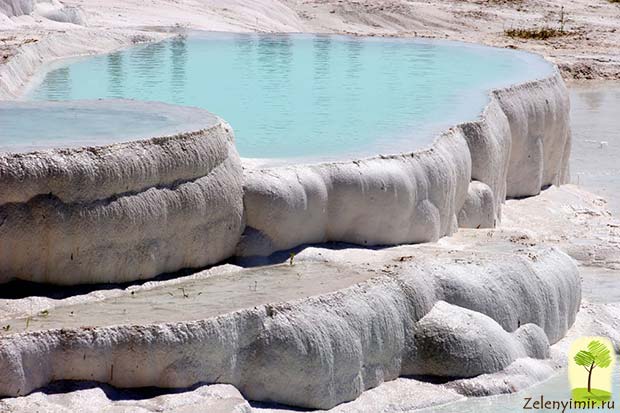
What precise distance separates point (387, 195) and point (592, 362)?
150 centimetres

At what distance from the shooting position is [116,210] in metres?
6.49

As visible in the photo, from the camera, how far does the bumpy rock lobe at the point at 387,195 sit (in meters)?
7.38

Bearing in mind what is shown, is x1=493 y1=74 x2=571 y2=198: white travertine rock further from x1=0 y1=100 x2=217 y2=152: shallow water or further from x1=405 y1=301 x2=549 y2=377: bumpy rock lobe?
x1=405 y1=301 x2=549 y2=377: bumpy rock lobe

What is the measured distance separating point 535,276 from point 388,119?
97.9 inches

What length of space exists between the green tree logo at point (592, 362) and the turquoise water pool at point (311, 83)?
66.7 inches

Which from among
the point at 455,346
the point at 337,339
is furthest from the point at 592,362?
the point at 337,339

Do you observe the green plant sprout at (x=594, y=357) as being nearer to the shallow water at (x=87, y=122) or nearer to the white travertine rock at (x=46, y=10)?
the shallow water at (x=87, y=122)

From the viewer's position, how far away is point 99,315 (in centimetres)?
605

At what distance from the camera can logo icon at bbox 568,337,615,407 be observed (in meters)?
6.85

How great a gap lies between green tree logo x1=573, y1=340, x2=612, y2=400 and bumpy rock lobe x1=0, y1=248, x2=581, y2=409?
22cm

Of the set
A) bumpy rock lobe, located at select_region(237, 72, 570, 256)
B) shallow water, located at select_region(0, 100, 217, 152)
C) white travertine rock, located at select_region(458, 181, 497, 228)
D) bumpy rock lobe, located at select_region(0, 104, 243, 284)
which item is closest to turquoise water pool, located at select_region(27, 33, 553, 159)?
bumpy rock lobe, located at select_region(237, 72, 570, 256)

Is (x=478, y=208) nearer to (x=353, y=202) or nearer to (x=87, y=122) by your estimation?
(x=353, y=202)

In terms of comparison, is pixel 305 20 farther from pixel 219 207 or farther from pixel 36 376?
pixel 36 376

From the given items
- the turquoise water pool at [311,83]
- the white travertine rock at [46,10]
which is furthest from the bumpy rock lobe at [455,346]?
the white travertine rock at [46,10]
